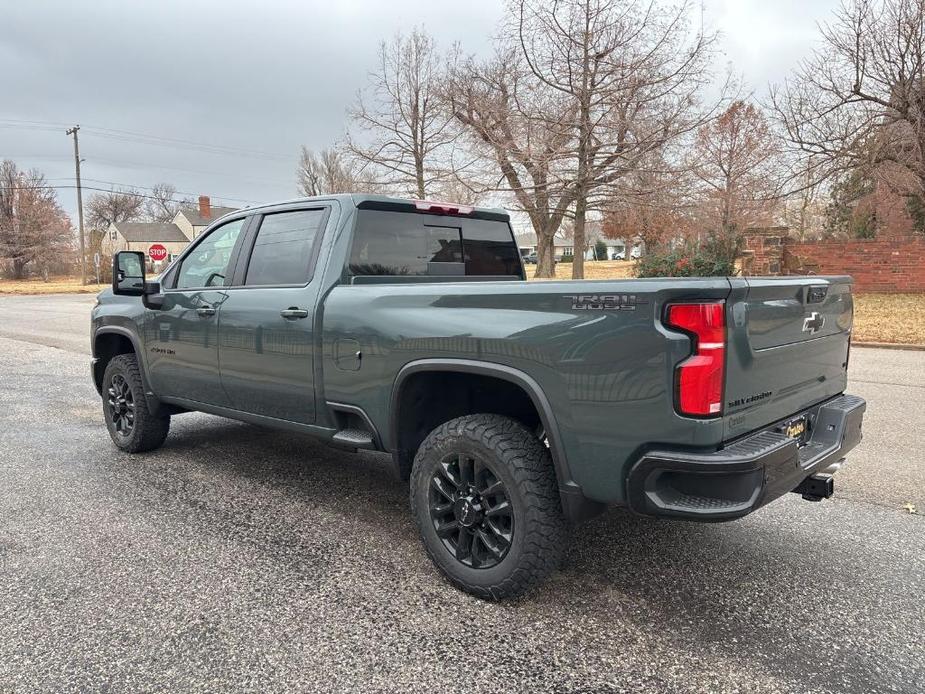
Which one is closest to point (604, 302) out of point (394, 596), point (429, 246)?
point (394, 596)

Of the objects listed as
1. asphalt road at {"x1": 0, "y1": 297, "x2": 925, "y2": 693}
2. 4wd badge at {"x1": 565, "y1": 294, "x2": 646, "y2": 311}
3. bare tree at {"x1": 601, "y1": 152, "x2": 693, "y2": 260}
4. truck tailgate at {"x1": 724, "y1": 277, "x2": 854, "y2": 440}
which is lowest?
asphalt road at {"x1": 0, "y1": 297, "x2": 925, "y2": 693}

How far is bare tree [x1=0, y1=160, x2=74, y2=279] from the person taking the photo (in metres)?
60.7

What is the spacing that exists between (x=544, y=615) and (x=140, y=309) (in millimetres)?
3831

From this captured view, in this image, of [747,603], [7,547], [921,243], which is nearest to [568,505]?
[747,603]

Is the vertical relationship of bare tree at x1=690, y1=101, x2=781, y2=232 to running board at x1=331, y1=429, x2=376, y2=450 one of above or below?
above

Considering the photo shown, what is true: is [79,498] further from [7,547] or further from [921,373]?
[921,373]

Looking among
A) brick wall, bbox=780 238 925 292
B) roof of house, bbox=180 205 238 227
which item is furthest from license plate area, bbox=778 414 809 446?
roof of house, bbox=180 205 238 227

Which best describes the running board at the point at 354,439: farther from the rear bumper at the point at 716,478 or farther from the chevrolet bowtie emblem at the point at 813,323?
the chevrolet bowtie emblem at the point at 813,323

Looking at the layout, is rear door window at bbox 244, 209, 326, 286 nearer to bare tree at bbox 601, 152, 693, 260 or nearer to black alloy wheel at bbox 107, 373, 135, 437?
black alloy wheel at bbox 107, 373, 135, 437

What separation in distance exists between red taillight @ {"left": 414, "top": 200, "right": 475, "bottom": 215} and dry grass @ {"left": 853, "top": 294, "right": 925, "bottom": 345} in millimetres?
9980

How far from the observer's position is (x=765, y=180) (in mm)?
21672

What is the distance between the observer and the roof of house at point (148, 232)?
82812mm

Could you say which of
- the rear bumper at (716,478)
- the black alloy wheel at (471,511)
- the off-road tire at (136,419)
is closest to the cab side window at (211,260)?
the off-road tire at (136,419)

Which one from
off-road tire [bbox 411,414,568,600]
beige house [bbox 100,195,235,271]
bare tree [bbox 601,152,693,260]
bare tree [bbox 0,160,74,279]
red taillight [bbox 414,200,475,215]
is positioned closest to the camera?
off-road tire [bbox 411,414,568,600]
